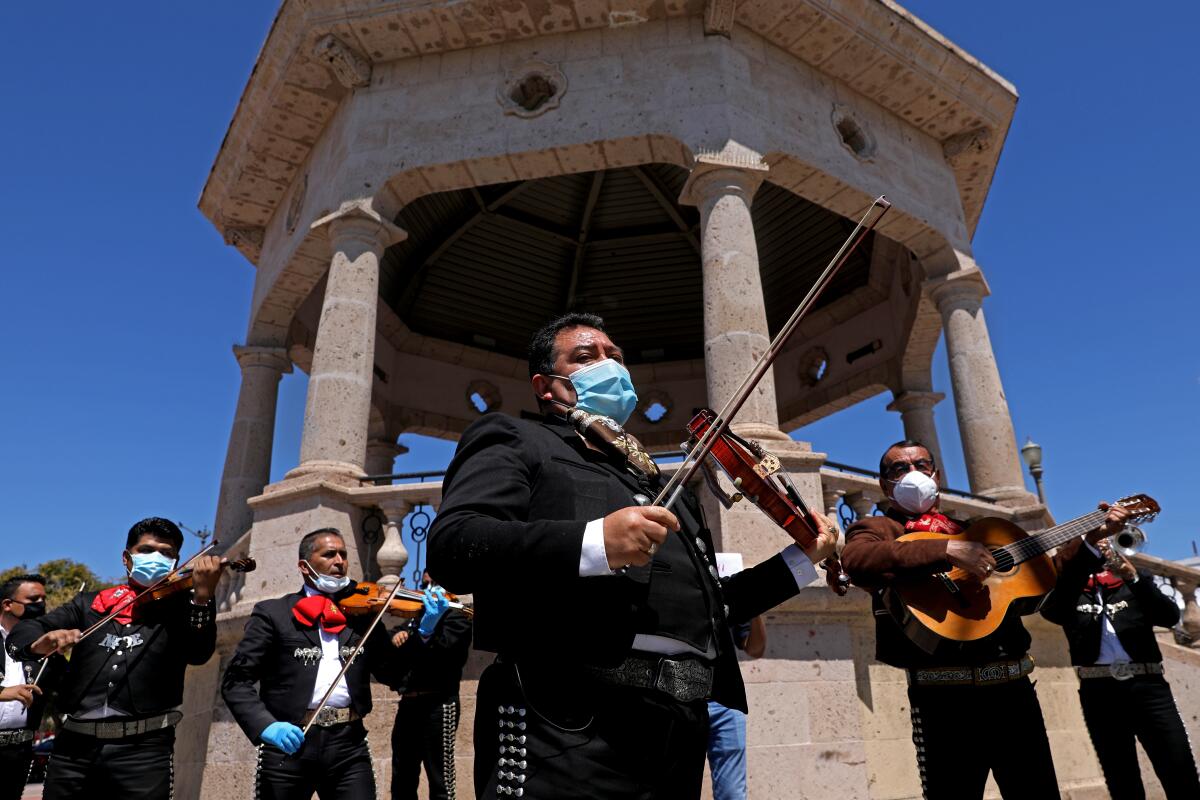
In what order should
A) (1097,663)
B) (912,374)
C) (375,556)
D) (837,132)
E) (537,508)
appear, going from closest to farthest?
(537,508) < (1097,663) < (375,556) < (837,132) < (912,374)

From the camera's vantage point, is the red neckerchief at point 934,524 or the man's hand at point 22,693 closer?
the red neckerchief at point 934,524

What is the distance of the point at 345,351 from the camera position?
828cm

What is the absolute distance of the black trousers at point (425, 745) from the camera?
5641mm

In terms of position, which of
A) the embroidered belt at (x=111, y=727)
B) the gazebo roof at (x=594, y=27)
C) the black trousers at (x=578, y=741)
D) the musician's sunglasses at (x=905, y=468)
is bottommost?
the black trousers at (x=578, y=741)

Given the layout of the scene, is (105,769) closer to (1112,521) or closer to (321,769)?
(321,769)

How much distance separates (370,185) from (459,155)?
104cm

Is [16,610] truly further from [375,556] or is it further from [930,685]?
[930,685]

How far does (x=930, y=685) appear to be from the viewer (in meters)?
3.46

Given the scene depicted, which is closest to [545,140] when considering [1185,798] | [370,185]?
[370,185]

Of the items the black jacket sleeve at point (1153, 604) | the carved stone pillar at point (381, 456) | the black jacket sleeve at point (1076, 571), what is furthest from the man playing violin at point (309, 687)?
the carved stone pillar at point (381, 456)

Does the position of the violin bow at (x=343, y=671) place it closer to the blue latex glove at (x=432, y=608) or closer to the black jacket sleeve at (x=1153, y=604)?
the blue latex glove at (x=432, y=608)

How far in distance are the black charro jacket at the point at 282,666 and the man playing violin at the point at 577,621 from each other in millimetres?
2721

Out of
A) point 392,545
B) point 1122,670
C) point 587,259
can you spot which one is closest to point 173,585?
point 392,545

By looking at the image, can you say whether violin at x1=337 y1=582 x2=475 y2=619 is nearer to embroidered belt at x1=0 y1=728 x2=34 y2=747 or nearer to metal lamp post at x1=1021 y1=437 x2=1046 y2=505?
embroidered belt at x1=0 y1=728 x2=34 y2=747
